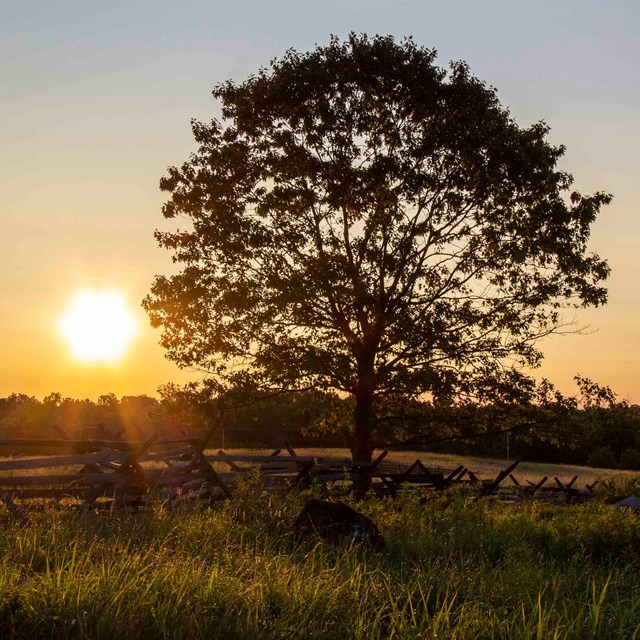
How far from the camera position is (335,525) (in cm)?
995

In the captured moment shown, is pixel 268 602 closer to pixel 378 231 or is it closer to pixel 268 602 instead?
pixel 268 602

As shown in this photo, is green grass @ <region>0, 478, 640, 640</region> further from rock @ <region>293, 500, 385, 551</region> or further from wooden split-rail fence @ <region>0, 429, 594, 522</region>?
wooden split-rail fence @ <region>0, 429, 594, 522</region>

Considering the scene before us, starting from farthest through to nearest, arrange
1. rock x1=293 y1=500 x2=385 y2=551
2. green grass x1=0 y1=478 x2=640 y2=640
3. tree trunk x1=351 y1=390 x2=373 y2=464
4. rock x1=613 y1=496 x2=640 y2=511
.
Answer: tree trunk x1=351 y1=390 x2=373 y2=464 → rock x1=613 y1=496 x2=640 y2=511 → rock x1=293 y1=500 x2=385 y2=551 → green grass x1=0 y1=478 x2=640 y2=640

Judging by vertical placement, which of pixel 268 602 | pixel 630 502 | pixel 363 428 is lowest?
pixel 630 502

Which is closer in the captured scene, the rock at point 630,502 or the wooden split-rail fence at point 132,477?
the wooden split-rail fence at point 132,477

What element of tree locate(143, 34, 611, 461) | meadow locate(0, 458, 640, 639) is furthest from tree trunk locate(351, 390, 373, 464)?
meadow locate(0, 458, 640, 639)

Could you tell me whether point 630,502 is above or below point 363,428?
below

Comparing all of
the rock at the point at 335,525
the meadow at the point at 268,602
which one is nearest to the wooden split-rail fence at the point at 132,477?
the rock at the point at 335,525

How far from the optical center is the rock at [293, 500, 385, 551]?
977cm

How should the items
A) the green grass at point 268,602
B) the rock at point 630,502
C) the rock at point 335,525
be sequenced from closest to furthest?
the green grass at point 268,602 < the rock at point 335,525 < the rock at point 630,502

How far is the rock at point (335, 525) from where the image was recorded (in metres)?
9.77

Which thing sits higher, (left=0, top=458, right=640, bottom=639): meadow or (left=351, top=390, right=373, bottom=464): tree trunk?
(left=351, top=390, right=373, bottom=464): tree trunk

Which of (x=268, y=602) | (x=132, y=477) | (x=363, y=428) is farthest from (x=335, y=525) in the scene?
(x=363, y=428)

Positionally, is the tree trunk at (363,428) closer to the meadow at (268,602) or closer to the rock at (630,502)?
the rock at (630,502)
